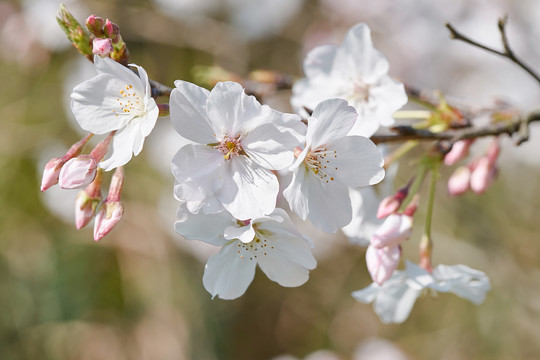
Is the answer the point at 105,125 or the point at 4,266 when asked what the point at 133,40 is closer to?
the point at 4,266

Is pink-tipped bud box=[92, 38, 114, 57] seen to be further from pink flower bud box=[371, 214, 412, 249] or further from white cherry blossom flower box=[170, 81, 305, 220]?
pink flower bud box=[371, 214, 412, 249]

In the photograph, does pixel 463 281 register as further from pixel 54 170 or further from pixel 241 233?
pixel 54 170

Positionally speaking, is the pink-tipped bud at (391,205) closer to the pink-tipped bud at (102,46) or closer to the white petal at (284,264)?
the white petal at (284,264)

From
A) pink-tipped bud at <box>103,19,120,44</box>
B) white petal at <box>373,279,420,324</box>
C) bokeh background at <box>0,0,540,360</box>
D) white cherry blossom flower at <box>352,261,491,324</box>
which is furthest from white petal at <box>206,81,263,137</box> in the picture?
bokeh background at <box>0,0,540,360</box>

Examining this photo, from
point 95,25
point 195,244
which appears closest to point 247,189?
point 95,25

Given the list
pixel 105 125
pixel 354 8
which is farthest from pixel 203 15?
pixel 105 125

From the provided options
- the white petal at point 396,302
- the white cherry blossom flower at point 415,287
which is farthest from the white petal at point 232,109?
the white petal at point 396,302
